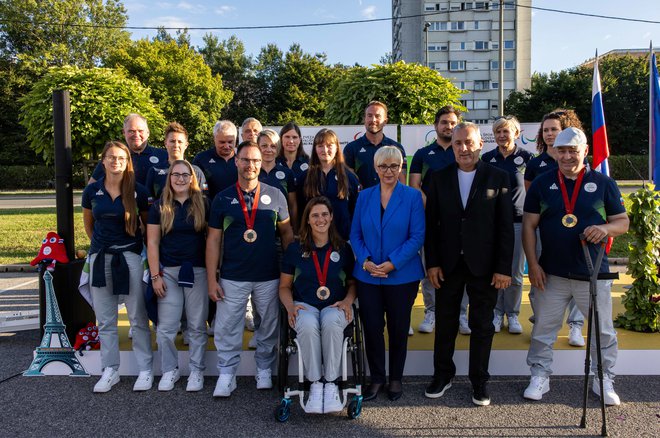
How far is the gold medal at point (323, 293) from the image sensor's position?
11.9 feet

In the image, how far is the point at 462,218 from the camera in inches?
139

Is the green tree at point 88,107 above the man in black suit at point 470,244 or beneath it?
above

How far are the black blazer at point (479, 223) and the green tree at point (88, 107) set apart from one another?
11.1m

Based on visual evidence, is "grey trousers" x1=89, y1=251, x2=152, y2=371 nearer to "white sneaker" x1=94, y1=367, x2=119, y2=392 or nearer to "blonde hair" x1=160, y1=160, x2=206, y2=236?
"white sneaker" x1=94, y1=367, x2=119, y2=392

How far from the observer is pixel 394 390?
373 centimetres

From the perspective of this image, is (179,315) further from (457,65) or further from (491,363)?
(457,65)

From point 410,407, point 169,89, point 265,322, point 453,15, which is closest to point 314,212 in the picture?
point 265,322

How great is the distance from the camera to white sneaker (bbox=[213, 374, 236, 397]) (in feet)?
12.4

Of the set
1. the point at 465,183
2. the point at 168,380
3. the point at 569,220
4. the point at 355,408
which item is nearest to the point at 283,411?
the point at 355,408

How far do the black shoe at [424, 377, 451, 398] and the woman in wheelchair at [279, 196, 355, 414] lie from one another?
0.76 metres

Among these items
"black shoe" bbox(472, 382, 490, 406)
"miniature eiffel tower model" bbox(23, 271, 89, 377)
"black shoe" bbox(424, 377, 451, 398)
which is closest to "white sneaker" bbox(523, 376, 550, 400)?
"black shoe" bbox(472, 382, 490, 406)

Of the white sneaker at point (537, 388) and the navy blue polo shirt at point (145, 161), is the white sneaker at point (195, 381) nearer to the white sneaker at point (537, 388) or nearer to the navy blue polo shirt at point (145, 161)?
the navy blue polo shirt at point (145, 161)

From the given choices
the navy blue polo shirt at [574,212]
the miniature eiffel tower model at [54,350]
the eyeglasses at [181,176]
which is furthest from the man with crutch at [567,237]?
the miniature eiffel tower model at [54,350]

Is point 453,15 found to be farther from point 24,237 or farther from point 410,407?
point 410,407
